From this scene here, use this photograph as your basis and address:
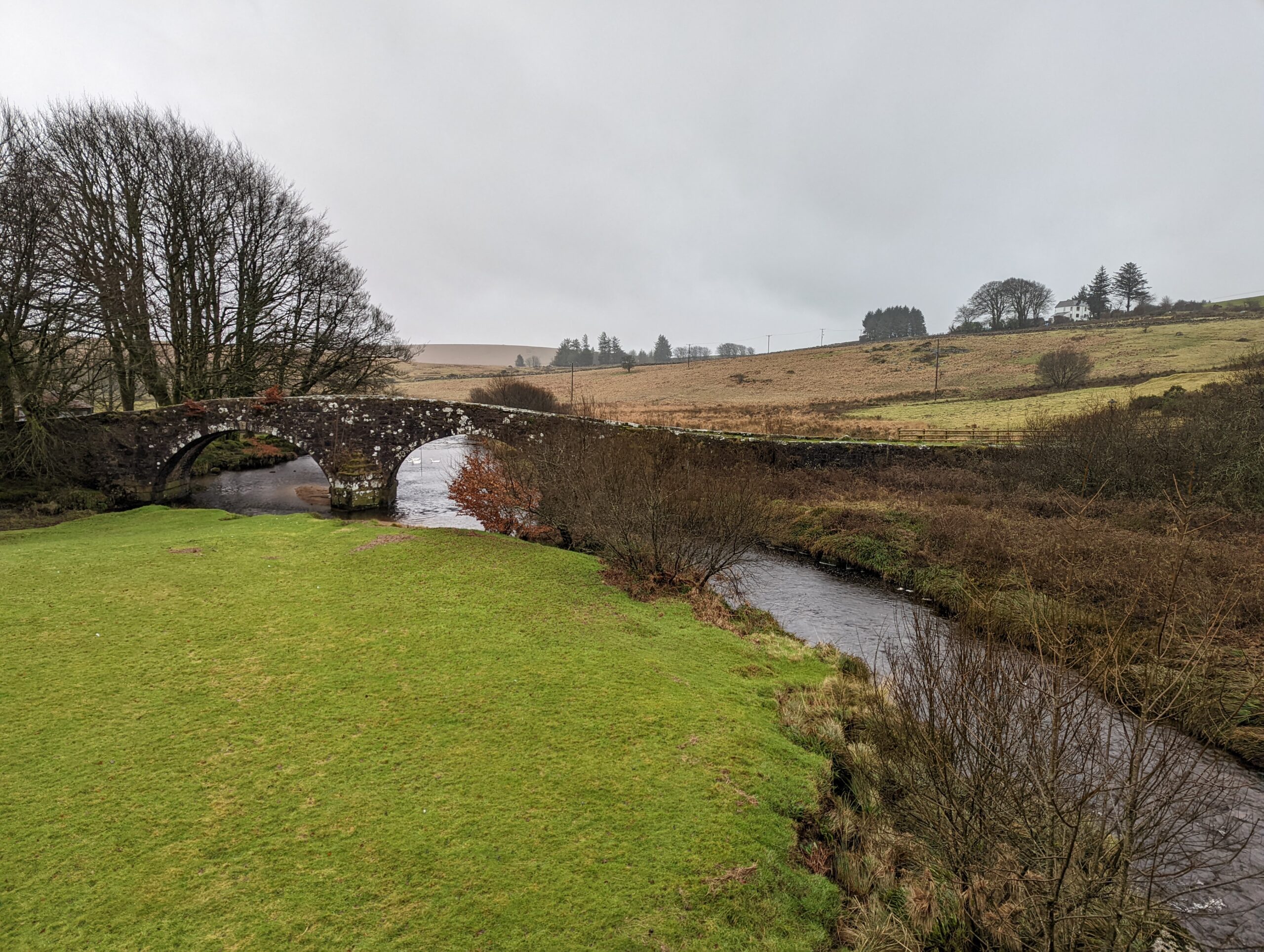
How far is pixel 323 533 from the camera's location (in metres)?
15.5

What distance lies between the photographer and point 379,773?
20.2ft

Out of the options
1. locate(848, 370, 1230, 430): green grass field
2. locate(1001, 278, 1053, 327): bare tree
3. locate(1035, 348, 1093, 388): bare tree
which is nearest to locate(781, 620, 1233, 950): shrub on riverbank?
locate(848, 370, 1230, 430): green grass field

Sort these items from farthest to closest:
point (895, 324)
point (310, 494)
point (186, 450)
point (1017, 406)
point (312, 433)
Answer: point (895, 324) < point (1017, 406) < point (310, 494) < point (186, 450) < point (312, 433)

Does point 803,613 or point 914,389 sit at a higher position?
point 914,389

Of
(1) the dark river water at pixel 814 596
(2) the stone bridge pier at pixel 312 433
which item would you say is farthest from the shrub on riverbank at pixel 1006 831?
(2) the stone bridge pier at pixel 312 433

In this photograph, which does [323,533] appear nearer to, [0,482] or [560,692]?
[560,692]

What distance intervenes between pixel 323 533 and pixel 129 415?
1607cm

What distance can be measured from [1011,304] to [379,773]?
4271 inches

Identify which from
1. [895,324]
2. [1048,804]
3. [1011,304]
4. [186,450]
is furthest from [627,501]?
[895,324]

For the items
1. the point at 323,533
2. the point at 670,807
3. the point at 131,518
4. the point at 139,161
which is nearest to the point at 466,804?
the point at 670,807

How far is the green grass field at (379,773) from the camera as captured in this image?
14.9 feet

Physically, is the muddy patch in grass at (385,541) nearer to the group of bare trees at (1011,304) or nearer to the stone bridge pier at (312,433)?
the stone bridge pier at (312,433)

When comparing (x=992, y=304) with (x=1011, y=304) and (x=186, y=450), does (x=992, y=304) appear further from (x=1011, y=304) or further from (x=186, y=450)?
(x=186, y=450)

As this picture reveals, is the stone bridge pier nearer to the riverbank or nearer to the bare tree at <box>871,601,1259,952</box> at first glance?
the riverbank
